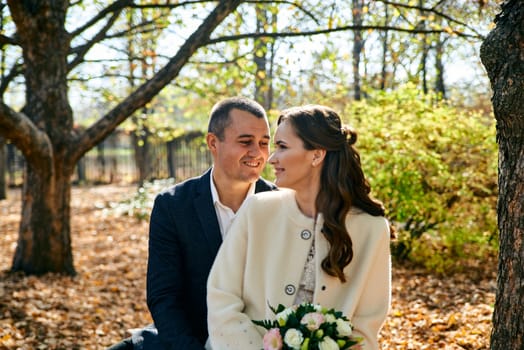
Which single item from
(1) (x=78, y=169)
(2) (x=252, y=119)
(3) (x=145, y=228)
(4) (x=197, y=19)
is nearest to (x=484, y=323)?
(2) (x=252, y=119)

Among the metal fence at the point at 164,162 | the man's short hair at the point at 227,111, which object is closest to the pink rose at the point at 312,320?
the man's short hair at the point at 227,111

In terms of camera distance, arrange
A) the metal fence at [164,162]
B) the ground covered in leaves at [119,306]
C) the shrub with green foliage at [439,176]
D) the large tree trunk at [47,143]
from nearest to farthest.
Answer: the ground covered in leaves at [119,306], the large tree trunk at [47,143], the shrub with green foliage at [439,176], the metal fence at [164,162]

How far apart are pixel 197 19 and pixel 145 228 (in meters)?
4.49

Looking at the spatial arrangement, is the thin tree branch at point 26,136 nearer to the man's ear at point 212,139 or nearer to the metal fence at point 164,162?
the man's ear at point 212,139

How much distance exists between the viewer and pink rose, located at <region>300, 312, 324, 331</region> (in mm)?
2182

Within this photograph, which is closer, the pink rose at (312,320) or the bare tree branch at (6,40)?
the pink rose at (312,320)

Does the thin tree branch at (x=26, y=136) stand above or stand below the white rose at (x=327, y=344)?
above

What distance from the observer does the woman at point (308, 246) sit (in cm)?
260

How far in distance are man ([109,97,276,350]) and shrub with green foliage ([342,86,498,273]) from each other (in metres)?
3.98

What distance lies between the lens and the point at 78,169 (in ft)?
66.8

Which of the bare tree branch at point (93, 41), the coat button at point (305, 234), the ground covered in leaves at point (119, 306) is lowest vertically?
the ground covered in leaves at point (119, 306)

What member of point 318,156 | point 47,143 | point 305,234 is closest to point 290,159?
point 318,156

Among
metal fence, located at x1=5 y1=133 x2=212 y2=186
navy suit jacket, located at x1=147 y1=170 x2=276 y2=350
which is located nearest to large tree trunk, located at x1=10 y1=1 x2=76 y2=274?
navy suit jacket, located at x1=147 y1=170 x2=276 y2=350

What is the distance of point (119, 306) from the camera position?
6.12 metres
